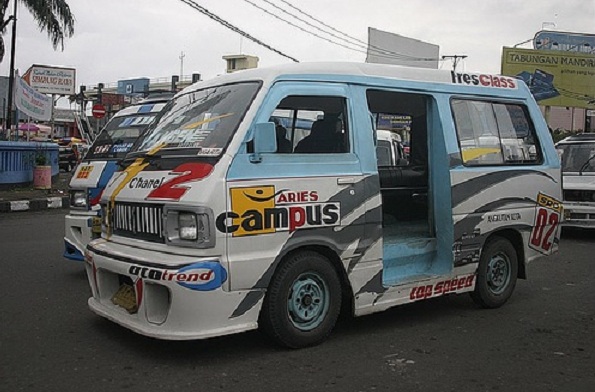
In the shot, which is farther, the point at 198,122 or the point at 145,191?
the point at 198,122

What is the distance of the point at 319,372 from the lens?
424cm

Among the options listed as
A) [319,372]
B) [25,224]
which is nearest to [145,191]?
[319,372]

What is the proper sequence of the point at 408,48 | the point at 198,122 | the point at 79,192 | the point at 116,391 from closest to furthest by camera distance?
1. the point at 116,391
2. the point at 198,122
3. the point at 79,192
4. the point at 408,48

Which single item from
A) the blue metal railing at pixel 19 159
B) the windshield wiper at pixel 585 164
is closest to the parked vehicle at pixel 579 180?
the windshield wiper at pixel 585 164

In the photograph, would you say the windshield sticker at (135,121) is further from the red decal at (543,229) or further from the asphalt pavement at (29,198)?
the asphalt pavement at (29,198)

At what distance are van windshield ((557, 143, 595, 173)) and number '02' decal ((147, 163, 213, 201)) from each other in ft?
29.4

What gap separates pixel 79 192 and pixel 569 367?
194 inches

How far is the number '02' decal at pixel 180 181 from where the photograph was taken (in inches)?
168

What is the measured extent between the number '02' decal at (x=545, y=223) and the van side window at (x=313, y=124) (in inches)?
98.2

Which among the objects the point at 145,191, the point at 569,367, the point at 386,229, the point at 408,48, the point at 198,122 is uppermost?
the point at 408,48

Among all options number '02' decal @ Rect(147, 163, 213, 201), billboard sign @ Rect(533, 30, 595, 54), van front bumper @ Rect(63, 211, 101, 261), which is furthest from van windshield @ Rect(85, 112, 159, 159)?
billboard sign @ Rect(533, 30, 595, 54)

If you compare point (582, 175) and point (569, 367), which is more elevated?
point (582, 175)

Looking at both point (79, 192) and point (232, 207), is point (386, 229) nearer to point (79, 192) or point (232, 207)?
point (232, 207)

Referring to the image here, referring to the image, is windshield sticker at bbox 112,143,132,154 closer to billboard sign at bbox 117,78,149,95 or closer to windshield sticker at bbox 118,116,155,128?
windshield sticker at bbox 118,116,155,128
